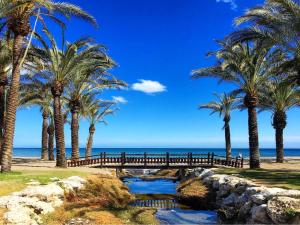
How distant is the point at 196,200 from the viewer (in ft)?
68.5

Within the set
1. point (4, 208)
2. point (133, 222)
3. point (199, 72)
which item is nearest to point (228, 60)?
point (199, 72)

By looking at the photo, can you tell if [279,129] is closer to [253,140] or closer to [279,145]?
[279,145]

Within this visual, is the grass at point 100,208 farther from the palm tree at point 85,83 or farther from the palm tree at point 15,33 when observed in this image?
the palm tree at point 85,83

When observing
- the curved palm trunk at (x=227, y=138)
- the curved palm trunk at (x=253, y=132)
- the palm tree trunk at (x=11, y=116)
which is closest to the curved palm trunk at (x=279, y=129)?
the curved palm trunk at (x=227, y=138)

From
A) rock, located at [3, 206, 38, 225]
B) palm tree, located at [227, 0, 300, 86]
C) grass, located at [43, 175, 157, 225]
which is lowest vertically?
grass, located at [43, 175, 157, 225]

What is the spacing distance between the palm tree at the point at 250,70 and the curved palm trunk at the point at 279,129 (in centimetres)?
963

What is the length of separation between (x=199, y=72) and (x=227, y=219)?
17.4m

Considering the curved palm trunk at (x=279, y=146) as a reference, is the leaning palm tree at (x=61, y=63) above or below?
above

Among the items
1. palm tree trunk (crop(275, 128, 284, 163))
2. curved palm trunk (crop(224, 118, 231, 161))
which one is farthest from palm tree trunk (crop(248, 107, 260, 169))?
curved palm trunk (crop(224, 118, 231, 161))

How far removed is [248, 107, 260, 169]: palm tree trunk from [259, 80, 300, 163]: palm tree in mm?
8129

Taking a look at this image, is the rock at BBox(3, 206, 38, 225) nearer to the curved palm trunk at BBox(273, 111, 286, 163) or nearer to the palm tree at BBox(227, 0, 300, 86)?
the palm tree at BBox(227, 0, 300, 86)

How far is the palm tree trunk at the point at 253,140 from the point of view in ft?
95.0

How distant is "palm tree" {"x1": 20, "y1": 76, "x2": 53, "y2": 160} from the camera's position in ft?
115

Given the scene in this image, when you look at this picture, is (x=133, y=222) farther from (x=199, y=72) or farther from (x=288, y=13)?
(x=199, y=72)
